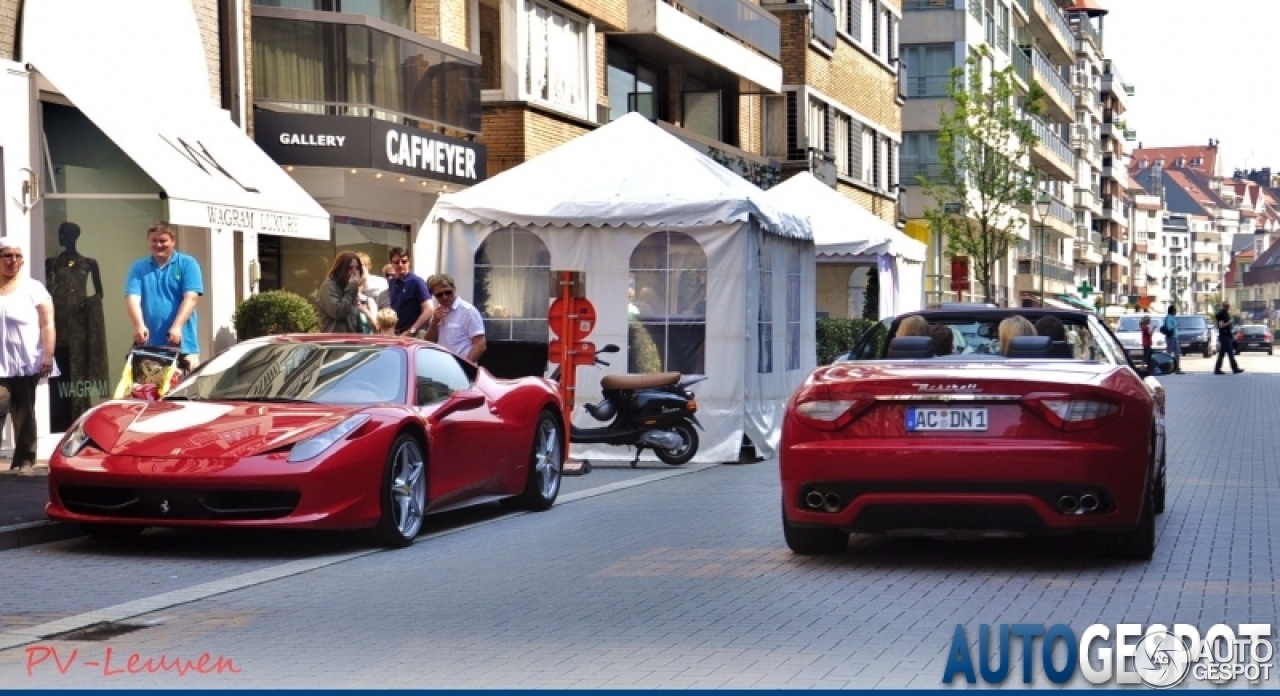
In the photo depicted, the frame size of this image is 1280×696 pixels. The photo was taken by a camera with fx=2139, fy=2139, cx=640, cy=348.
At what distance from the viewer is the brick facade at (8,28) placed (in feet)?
60.2

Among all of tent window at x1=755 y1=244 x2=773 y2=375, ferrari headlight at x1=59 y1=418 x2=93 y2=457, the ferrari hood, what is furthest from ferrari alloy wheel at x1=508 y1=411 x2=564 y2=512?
tent window at x1=755 y1=244 x2=773 y2=375

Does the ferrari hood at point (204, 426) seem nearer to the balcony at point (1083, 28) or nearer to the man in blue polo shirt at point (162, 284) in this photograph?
the man in blue polo shirt at point (162, 284)

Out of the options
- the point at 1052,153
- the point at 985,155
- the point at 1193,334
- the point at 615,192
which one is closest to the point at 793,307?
the point at 615,192

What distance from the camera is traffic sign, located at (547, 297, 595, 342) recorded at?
62.0ft

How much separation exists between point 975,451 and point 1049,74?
96.0 metres

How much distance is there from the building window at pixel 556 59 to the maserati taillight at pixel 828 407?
20472 mm

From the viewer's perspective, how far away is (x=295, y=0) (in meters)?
25.1

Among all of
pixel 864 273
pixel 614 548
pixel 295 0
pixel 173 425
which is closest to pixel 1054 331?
pixel 614 548

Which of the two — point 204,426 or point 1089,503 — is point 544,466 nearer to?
point 204,426

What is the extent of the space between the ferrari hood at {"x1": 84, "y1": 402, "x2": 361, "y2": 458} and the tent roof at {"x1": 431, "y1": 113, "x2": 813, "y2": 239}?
25.1 feet

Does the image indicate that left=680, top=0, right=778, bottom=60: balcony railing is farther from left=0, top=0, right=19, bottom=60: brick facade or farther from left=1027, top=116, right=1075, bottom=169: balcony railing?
left=1027, top=116, right=1075, bottom=169: balcony railing

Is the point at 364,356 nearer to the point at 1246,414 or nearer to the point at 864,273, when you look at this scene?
the point at 1246,414

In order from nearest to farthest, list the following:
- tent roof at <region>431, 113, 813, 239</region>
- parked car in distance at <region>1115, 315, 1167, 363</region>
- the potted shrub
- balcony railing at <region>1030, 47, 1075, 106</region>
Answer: the potted shrub < tent roof at <region>431, 113, 813, 239</region> < parked car in distance at <region>1115, 315, 1167, 363</region> < balcony railing at <region>1030, 47, 1075, 106</region>

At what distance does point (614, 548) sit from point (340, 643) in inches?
148
